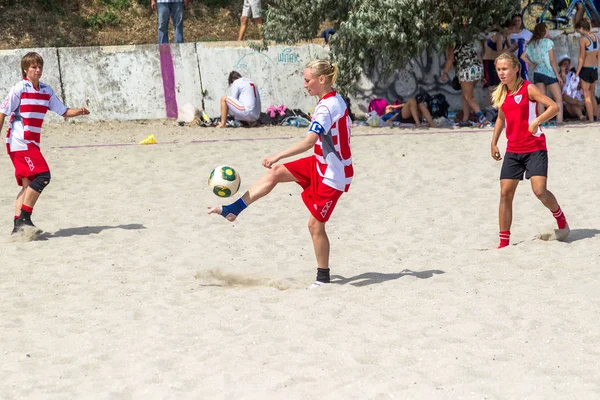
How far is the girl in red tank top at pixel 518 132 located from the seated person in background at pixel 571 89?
23.1 ft

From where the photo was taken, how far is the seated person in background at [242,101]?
46.8 ft

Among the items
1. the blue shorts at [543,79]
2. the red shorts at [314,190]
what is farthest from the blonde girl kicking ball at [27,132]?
the blue shorts at [543,79]

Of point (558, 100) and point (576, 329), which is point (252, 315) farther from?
point (558, 100)

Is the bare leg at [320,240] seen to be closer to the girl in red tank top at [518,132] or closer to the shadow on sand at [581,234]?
the girl in red tank top at [518,132]

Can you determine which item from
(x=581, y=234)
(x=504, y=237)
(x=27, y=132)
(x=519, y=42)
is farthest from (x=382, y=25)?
(x=27, y=132)

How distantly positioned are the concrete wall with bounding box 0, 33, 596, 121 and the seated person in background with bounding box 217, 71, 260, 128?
0.71 metres

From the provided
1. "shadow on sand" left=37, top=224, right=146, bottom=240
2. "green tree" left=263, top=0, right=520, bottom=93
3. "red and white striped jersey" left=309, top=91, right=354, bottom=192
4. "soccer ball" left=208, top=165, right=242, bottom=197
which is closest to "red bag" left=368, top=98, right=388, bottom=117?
"green tree" left=263, top=0, right=520, bottom=93

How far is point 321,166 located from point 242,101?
8.03 metres

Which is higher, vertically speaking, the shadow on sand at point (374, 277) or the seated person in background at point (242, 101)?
the seated person in background at point (242, 101)

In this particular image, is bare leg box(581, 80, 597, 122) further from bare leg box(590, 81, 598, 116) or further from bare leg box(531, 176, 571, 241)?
bare leg box(531, 176, 571, 241)

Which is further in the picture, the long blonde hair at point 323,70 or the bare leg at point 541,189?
the bare leg at point 541,189

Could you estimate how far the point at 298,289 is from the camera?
262 inches

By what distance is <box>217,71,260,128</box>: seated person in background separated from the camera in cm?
1425

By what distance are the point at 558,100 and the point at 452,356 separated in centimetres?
960
